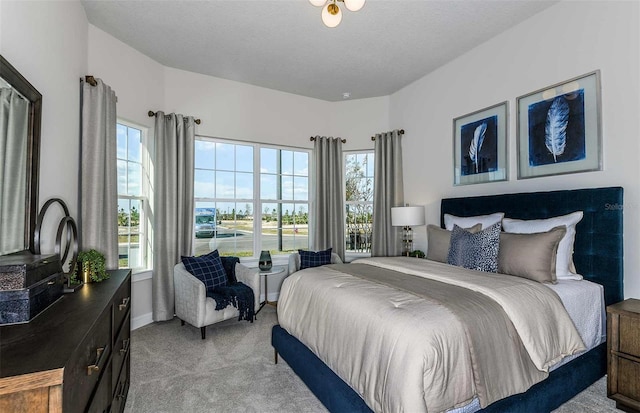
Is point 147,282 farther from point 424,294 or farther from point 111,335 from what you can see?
point 424,294

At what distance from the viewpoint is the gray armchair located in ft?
10.3

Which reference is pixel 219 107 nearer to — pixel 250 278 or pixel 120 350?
pixel 250 278

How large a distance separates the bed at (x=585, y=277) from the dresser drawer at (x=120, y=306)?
1.15 metres

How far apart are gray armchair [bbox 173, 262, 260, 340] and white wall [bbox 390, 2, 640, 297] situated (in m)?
2.40

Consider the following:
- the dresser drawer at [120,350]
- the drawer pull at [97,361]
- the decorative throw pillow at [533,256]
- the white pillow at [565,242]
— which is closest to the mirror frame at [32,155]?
the dresser drawer at [120,350]

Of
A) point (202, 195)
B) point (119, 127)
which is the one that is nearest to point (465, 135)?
point (202, 195)

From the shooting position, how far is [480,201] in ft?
11.1

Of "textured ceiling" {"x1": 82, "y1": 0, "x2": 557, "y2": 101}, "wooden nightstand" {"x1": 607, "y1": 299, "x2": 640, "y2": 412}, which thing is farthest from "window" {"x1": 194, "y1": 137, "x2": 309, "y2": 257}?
"wooden nightstand" {"x1": 607, "y1": 299, "x2": 640, "y2": 412}

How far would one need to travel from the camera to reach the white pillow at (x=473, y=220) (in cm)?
297

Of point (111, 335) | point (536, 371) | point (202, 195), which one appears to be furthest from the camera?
point (202, 195)

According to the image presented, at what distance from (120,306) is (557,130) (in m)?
3.72

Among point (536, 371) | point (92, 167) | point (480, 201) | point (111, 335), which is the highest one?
point (92, 167)

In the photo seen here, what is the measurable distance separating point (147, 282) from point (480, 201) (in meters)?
3.93

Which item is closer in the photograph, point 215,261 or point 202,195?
point 215,261
